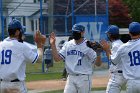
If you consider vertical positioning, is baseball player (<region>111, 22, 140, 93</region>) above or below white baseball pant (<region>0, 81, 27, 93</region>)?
above

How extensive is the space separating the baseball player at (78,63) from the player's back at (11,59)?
1.21 metres

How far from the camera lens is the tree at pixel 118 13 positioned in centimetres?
5141

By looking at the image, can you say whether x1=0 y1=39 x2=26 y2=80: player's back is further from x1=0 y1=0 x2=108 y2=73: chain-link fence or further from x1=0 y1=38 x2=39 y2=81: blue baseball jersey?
x1=0 y1=0 x2=108 y2=73: chain-link fence

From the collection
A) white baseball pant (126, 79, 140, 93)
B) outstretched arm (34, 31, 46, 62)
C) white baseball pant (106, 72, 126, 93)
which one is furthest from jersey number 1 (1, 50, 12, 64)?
white baseball pant (106, 72, 126, 93)

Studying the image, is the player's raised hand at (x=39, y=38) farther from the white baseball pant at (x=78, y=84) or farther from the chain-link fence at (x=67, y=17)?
the chain-link fence at (x=67, y=17)

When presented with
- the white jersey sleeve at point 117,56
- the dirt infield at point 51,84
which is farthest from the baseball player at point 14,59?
the dirt infield at point 51,84

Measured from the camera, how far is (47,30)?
26.8 m

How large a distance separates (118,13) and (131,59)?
4430 centimetres

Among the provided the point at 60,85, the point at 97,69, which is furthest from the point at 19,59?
the point at 97,69

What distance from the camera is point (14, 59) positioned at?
25.0 feet

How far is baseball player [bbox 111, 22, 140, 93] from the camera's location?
26.0ft

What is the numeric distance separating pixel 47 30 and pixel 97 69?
3720 millimetres

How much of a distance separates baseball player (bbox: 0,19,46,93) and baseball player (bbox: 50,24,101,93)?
44.5 inches

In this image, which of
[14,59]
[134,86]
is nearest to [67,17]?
[134,86]
